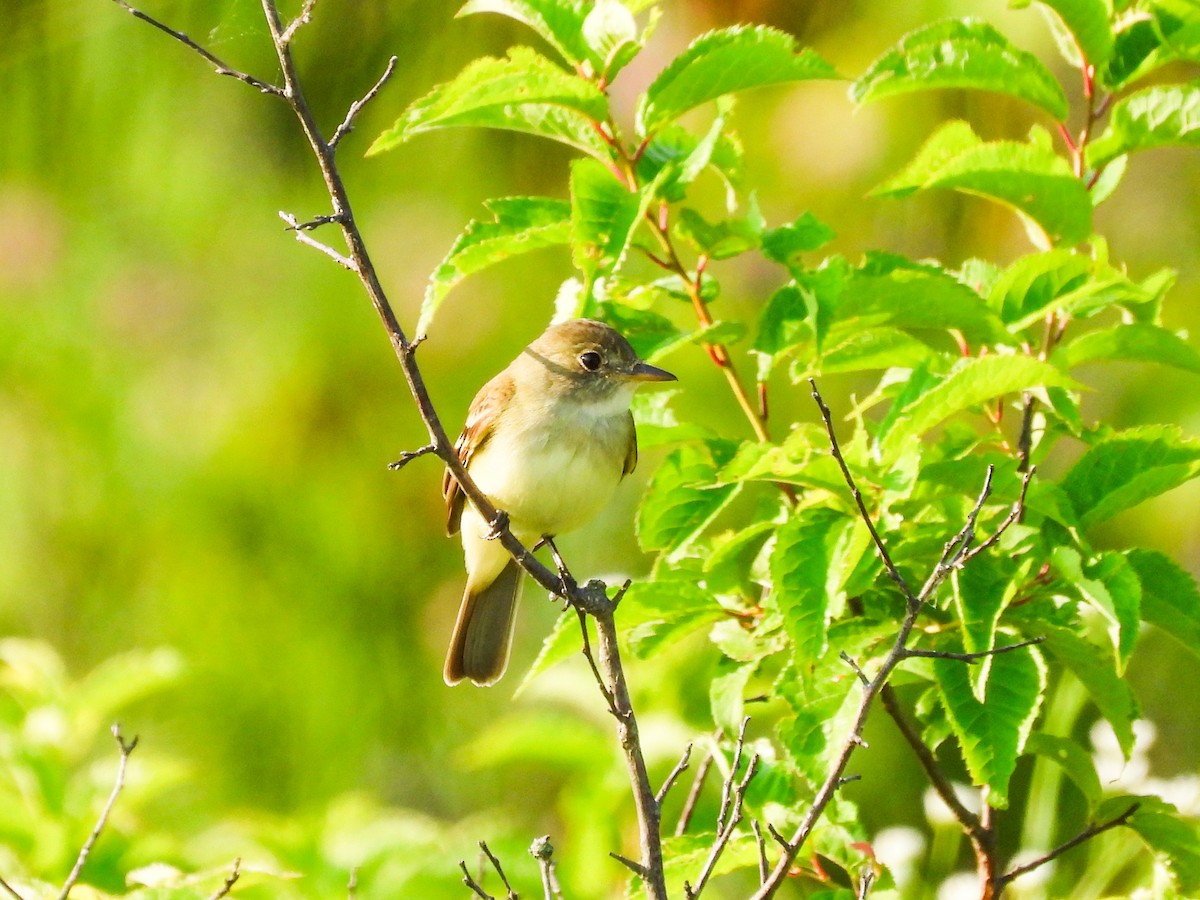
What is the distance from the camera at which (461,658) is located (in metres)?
3.79

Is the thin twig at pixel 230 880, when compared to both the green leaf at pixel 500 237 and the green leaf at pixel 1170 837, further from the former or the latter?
the green leaf at pixel 1170 837

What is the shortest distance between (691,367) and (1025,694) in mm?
2588

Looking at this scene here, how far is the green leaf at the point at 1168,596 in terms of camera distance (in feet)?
7.23

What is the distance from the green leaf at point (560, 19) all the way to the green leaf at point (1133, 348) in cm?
92

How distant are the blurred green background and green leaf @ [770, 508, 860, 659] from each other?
7.37 ft

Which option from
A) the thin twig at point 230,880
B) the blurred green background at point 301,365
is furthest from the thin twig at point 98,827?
the blurred green background at point 301,365

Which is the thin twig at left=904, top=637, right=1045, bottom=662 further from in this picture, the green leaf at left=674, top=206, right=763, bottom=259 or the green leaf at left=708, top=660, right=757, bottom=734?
the green leaf at left=674, top=206, right=763, bottom=259

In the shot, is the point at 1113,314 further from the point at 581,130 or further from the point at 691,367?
the point at 581,130

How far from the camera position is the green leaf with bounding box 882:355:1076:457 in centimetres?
204

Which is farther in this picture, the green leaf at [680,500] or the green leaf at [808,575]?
the green leaf at [680,500]

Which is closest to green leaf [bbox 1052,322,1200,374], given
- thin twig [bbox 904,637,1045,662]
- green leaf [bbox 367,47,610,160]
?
thin twig [bbox 904,637,1045,662]

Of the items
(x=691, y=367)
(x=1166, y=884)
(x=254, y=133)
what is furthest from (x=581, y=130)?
(x=254, y=133)

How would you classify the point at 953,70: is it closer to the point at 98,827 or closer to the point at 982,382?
the point at 982,382

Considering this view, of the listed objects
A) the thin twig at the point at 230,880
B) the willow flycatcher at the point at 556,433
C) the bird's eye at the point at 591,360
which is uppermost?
the bird's eye at the point at 591,360
